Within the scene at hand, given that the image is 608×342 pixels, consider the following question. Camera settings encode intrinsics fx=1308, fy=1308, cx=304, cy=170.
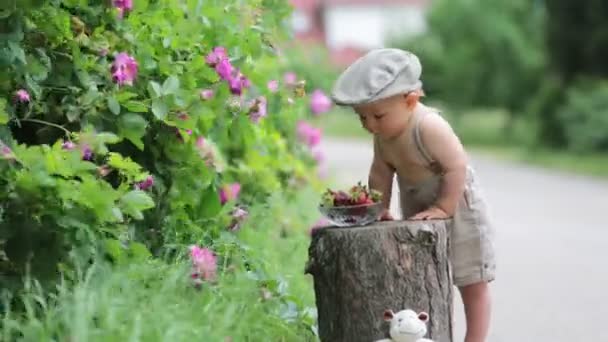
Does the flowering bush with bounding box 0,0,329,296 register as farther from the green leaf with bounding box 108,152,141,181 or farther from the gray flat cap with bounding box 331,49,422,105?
the gray flat cap with bounding box 331,49,422,105

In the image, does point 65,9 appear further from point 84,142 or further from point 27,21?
point 84,142

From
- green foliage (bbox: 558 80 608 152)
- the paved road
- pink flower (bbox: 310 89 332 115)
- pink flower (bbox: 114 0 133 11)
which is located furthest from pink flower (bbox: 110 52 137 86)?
green foliage (bbox: 558 80 608 152)

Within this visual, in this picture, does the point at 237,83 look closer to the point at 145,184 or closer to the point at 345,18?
the point at 145,184

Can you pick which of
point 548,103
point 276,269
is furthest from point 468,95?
point 276,269

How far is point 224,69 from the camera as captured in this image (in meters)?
5.91

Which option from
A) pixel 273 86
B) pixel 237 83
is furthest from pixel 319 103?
pixel 237 83

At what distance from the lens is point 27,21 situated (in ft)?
17.6

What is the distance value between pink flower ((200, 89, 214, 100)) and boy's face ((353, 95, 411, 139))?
0.94 meters

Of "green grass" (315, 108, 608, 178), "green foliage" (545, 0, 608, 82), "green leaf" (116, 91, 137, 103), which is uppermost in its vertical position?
"green foliage" (545, 0, 608, 82)

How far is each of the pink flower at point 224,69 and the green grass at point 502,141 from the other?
822 centimetres

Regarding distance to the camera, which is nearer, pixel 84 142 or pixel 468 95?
pixel 84 142

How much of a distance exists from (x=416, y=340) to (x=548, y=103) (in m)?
21.8

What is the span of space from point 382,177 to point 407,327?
819 millimetres

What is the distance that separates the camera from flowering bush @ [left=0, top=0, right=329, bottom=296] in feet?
16.3
